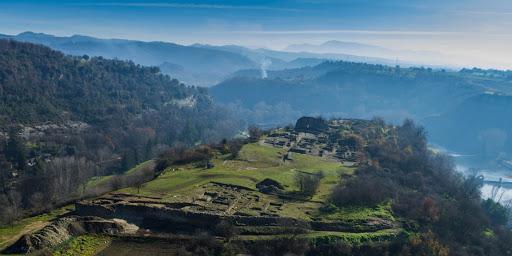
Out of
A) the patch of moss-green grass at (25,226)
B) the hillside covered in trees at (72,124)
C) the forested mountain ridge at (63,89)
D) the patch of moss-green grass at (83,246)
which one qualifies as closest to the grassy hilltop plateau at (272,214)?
the patch of moss-green grass at (83,246)

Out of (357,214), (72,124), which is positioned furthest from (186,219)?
(72,124)

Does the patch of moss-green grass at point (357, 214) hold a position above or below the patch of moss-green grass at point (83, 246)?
above

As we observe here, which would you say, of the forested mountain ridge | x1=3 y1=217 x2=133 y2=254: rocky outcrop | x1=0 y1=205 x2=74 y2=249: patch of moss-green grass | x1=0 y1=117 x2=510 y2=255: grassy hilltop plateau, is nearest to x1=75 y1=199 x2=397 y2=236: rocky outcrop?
x1=0 y1=117 x2=510 y2=255: grassy hilltop plateau

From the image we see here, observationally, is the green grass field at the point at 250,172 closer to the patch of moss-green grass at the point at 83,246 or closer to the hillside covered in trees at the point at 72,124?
the patch of moss-green grass at the point at 83,246

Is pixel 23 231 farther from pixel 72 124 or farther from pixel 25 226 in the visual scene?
pixel 72 124

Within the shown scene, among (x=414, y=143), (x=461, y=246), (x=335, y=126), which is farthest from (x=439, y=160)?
(x=461, y=246)

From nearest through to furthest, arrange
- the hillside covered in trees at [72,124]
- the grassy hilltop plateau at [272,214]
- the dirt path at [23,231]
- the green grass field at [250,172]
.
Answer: the dirt path at [23,231]
the grassy hilltop plateau at [272,214]
the green grass field at [250,172]
the hillside covered in trees at [72,124]
